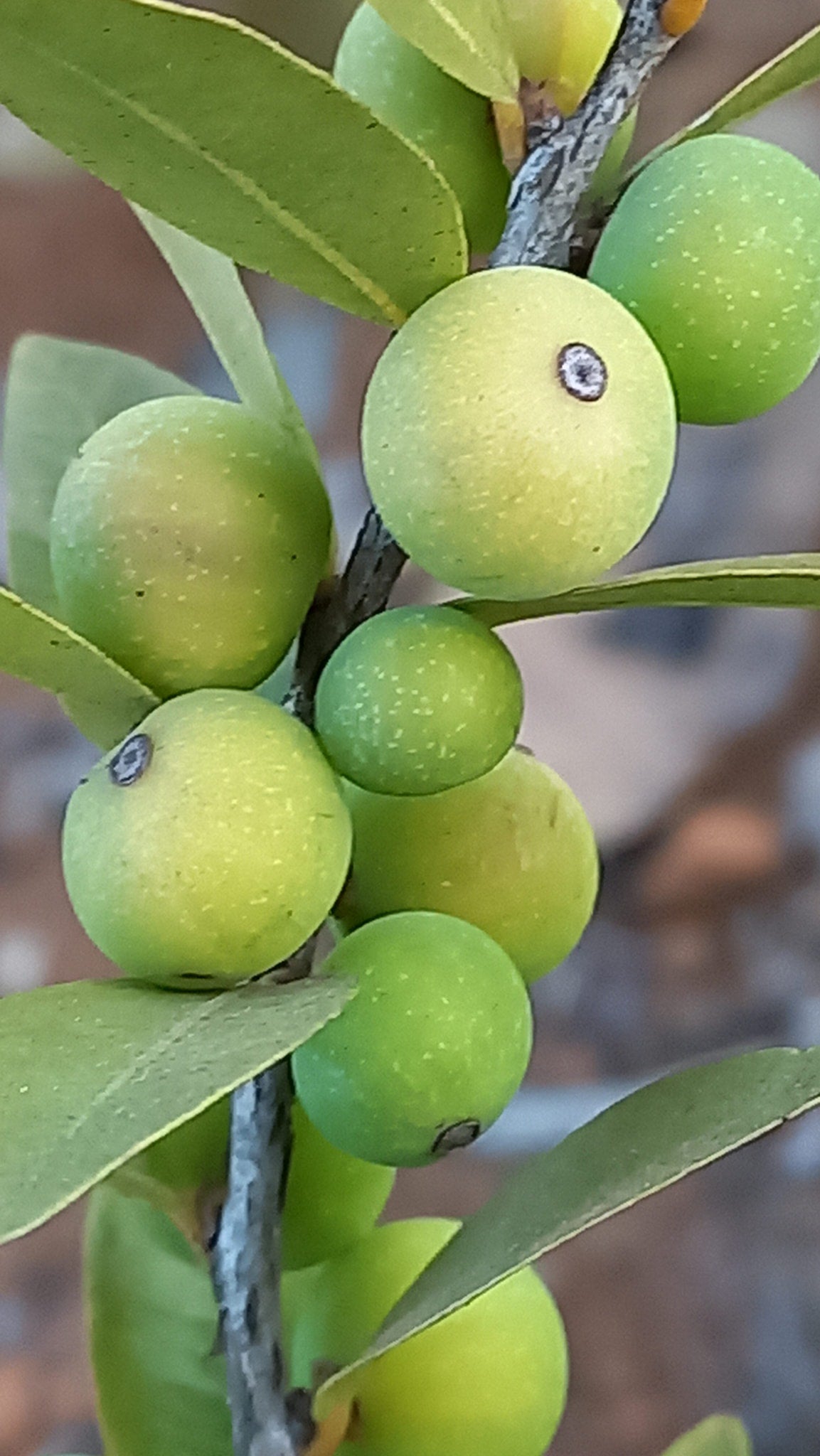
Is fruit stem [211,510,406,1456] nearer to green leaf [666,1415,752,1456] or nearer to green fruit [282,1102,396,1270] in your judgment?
green fruit [282,1102,396,1270]

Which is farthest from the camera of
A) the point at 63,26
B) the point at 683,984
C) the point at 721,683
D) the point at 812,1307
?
the point at 721,683

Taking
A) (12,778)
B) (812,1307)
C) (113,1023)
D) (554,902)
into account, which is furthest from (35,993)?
(12,778)

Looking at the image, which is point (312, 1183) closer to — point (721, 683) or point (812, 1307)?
point (812, 1307)

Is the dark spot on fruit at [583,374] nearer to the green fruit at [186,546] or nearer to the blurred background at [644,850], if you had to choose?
the green fruit at [186,546]

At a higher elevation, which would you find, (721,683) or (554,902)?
(554,902)

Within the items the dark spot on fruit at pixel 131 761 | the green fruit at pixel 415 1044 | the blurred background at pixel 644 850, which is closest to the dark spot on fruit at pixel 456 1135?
the green fruit at pixel 415 1044
